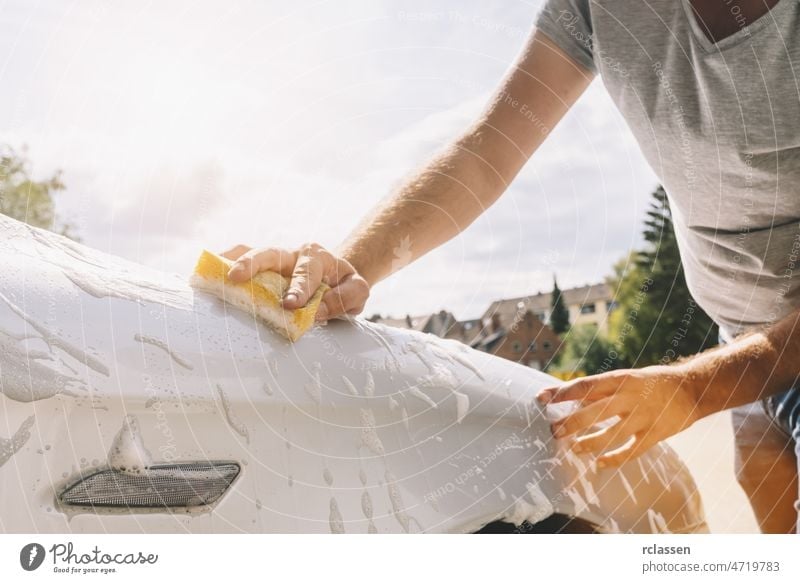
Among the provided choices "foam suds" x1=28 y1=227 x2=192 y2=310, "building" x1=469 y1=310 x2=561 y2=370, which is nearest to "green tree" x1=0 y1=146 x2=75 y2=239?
"foam suds" x1=28 y1=227 x2=192 y2=310

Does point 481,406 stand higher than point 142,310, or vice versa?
point 142,310

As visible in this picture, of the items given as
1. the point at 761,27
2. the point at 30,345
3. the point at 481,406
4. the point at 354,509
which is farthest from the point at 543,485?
the point at 761,27

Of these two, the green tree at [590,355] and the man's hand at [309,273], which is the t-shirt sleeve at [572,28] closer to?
the green tree at [590,355]

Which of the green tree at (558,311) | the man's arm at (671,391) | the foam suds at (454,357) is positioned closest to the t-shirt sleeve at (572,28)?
the green tree at (558,311)

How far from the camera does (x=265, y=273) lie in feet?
2.37

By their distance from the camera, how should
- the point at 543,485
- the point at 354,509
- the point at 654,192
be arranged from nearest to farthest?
the point at 354,509 → the point at 543,485 → the point at 654,192

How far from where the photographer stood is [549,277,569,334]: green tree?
46.4 inches

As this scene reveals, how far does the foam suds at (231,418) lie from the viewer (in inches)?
21.1

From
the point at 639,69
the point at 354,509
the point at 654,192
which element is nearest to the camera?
the point at 354,509

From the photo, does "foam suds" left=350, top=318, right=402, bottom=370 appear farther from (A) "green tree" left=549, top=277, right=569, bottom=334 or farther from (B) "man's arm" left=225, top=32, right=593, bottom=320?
(A) "green tree" left=549, top=277, right=569, bottom=334

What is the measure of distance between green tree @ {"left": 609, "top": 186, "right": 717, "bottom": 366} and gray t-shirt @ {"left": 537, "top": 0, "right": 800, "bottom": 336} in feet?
0.35

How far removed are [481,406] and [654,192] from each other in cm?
72

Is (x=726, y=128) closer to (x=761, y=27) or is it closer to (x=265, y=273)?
(x=761, y=27)
